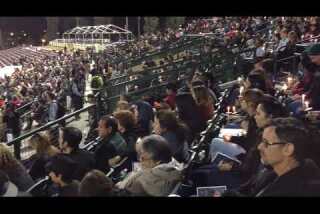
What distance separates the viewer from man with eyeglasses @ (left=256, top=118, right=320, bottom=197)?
7.85ft

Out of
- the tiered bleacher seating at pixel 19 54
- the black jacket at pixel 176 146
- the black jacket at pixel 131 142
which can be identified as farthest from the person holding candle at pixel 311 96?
the tiered bleacher seating at pixel 19 54

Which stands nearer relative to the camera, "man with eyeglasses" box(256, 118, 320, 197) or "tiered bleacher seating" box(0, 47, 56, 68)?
"man with eyeglasses" box(256, 118, 320, 197)

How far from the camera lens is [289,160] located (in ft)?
8.05

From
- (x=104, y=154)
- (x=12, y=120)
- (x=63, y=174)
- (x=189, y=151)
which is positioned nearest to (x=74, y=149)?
(x=104, y=154)

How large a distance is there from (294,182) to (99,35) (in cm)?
580

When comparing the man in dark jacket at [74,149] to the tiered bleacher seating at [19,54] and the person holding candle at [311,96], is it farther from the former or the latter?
the tiered bleacher seating at [19,54]

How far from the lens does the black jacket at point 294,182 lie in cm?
238

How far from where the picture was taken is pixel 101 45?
327 inches

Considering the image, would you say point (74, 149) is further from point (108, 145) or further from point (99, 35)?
point (99, 35)

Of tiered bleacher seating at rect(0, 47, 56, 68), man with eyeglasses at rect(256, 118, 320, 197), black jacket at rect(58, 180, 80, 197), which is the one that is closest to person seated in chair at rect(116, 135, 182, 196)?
black jacket at rect(58, 180, 80, 197)

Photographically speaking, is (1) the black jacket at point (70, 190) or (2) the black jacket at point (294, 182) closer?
(2) the black jacket at point (294, 182)

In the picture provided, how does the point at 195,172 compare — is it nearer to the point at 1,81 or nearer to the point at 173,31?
the point at 1,81

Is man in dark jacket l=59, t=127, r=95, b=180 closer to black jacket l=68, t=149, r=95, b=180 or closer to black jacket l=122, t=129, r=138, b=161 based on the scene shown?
black jacket l=68, t=149, r=95, b=180

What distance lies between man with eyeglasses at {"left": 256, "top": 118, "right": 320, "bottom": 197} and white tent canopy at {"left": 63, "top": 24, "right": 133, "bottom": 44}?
4.21 meters
